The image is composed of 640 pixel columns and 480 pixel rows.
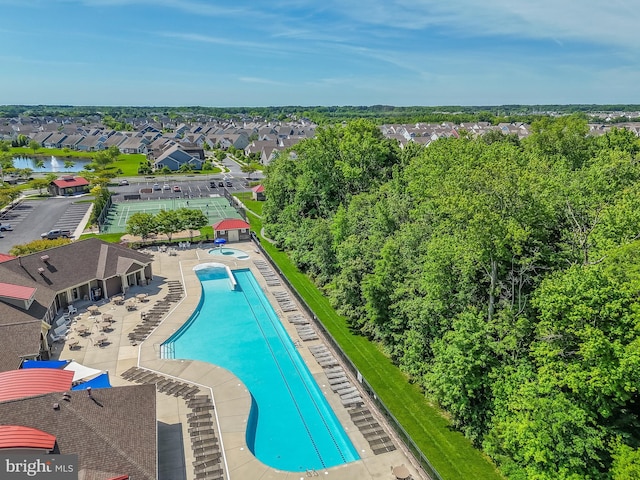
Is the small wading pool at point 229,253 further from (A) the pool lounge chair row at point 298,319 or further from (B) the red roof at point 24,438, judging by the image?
(B) the red roof at point 24,438

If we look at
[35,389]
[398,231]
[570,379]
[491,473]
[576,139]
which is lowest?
[491,473]

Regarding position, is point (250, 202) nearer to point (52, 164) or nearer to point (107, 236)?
point (107, 236)

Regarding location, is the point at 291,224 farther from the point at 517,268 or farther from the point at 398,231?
the point at 517,268

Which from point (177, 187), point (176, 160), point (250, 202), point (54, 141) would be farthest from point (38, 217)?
point (54, 141)

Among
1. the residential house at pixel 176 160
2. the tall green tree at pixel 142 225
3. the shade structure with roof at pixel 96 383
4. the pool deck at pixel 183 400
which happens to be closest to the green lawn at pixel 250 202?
the tall green tree at pixel 142 225

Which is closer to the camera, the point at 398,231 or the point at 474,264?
the point at 474,264

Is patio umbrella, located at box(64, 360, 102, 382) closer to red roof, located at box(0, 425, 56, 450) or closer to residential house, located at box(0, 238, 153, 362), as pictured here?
residential house, located at box(0, 238, 153, 362)

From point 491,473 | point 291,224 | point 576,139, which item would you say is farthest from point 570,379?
point 291,224

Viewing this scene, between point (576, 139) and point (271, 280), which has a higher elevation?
point (576, 139)
